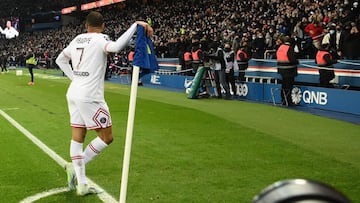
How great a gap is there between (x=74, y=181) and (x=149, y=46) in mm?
2204

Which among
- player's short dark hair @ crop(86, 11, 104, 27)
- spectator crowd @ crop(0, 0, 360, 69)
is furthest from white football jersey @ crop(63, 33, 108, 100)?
spectator crowd @ crop(0, 0, 360, 69)

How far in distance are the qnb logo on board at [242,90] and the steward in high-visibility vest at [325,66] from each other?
14.1ft

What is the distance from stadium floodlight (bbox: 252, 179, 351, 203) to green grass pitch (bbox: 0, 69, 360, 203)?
4.54 m

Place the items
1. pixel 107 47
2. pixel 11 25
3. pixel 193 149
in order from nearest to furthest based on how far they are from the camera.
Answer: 1. pixel 107 47
2. pixel 193 149
3. pixel 11 25

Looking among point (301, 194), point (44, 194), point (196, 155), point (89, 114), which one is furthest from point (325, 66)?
point (301, 194)

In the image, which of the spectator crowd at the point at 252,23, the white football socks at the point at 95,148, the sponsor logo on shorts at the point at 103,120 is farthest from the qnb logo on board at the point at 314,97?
the sponsor logo on shorts at the point at 103,120

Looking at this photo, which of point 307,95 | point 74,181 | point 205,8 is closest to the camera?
point 74,181

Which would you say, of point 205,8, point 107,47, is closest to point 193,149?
point 107,47

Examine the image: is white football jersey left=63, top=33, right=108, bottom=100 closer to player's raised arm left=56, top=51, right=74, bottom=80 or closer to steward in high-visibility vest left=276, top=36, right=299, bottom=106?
player's raised arm left=56, top=51, right=74, bottom=80

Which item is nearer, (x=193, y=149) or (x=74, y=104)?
(x=74, y=104)

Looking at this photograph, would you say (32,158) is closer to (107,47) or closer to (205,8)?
(107,47)

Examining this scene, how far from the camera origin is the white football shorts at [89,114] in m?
6.26

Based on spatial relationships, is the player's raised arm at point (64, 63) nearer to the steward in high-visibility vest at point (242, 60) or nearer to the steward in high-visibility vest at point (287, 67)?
the steward in high-visibility vest at point (287, 67)

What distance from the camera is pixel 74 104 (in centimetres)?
637
